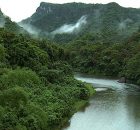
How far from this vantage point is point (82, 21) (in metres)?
150

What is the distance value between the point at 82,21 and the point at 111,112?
372 feet

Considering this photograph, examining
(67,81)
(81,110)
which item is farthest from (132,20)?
(81,110)

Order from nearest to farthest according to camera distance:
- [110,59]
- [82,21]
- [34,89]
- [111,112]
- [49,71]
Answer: [34,89], [111,112], [49,71], [110,59], [82,21]

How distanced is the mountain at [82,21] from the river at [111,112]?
5709cm

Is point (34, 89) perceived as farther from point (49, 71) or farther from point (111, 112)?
point (49, 71)

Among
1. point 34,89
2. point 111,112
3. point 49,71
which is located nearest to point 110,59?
point 49,71

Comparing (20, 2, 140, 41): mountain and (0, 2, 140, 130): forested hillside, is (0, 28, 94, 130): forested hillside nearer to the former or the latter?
(0, 2, 140, 130): forested hillside

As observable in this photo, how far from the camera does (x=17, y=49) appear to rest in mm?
46219

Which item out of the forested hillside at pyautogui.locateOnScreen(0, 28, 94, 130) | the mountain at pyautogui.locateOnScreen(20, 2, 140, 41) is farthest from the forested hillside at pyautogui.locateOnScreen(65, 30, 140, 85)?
the mountain at pyautogui.locateOnScreen(20, 2, 140, 41)

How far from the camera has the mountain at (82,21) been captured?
414 ft

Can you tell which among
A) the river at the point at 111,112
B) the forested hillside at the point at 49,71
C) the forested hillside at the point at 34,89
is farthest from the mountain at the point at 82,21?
the forested hillside at the point at 34,89

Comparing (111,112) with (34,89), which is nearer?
(34,89)

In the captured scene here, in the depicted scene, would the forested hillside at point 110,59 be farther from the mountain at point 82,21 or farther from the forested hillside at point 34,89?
the mountain at point 82,21

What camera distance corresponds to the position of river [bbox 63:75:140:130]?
33.8 meters
